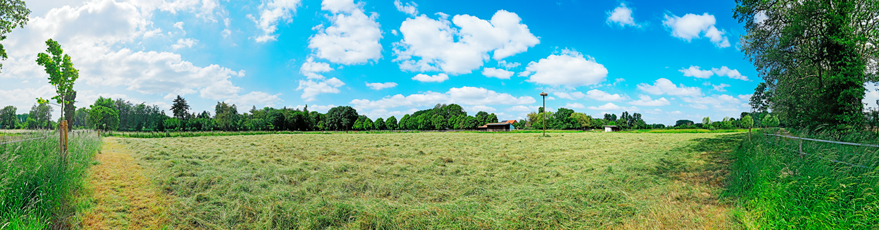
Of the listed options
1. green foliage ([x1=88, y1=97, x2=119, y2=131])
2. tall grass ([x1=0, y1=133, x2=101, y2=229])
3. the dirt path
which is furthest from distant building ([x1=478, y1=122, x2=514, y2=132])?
tall grass ([x1=0, y1=133, x2=101, y2=229])

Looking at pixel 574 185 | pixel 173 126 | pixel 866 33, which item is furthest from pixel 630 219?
pixel 173 126

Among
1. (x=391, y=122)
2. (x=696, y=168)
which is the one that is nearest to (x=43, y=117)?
(x=696, y=168)

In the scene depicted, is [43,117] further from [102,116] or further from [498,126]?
[498,126]

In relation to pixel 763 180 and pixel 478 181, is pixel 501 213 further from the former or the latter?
pixel 763 180

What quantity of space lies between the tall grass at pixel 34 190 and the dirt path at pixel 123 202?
0.34m

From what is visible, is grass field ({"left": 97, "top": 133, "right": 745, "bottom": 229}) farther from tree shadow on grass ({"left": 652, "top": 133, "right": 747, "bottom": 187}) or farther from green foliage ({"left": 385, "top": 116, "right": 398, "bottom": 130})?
green foliage ({"left": 385, "top": 116, "right": 398, "bottom": 130})

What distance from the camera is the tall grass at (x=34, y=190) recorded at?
13.5ft

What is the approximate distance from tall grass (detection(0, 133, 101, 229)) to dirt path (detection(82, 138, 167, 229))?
335 mm

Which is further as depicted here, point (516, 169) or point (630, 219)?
point (516, 169)

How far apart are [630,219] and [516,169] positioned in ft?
12.8

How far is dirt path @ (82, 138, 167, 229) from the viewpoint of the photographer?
493cm

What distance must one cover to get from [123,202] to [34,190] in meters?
1.14

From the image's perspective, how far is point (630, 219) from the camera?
191 inches

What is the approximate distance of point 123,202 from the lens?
573 cm
